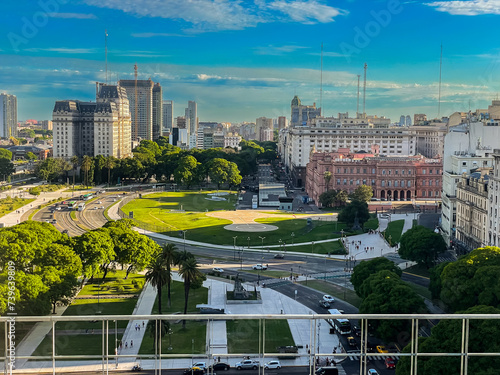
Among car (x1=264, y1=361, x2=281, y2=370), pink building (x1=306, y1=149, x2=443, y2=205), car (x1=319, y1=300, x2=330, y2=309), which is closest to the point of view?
car (x1=264, y1=361, x2=281, y2=370)

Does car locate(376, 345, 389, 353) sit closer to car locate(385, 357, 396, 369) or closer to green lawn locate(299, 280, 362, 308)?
car locate(385, 357, 396, 369)

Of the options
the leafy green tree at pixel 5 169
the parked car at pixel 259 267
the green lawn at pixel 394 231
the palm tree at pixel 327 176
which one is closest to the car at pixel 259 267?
the parked car at pixel 259 267

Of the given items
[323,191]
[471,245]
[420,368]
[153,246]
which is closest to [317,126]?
[323,191]

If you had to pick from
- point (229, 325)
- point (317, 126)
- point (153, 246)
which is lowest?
point (229, 325)

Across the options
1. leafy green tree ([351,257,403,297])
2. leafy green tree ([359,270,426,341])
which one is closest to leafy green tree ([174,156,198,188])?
leafy green tree ([351,257,403,297])

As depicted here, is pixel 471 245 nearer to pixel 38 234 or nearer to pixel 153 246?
pixel 153 246

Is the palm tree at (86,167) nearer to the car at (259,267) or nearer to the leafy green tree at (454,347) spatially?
the car at (259,267)
